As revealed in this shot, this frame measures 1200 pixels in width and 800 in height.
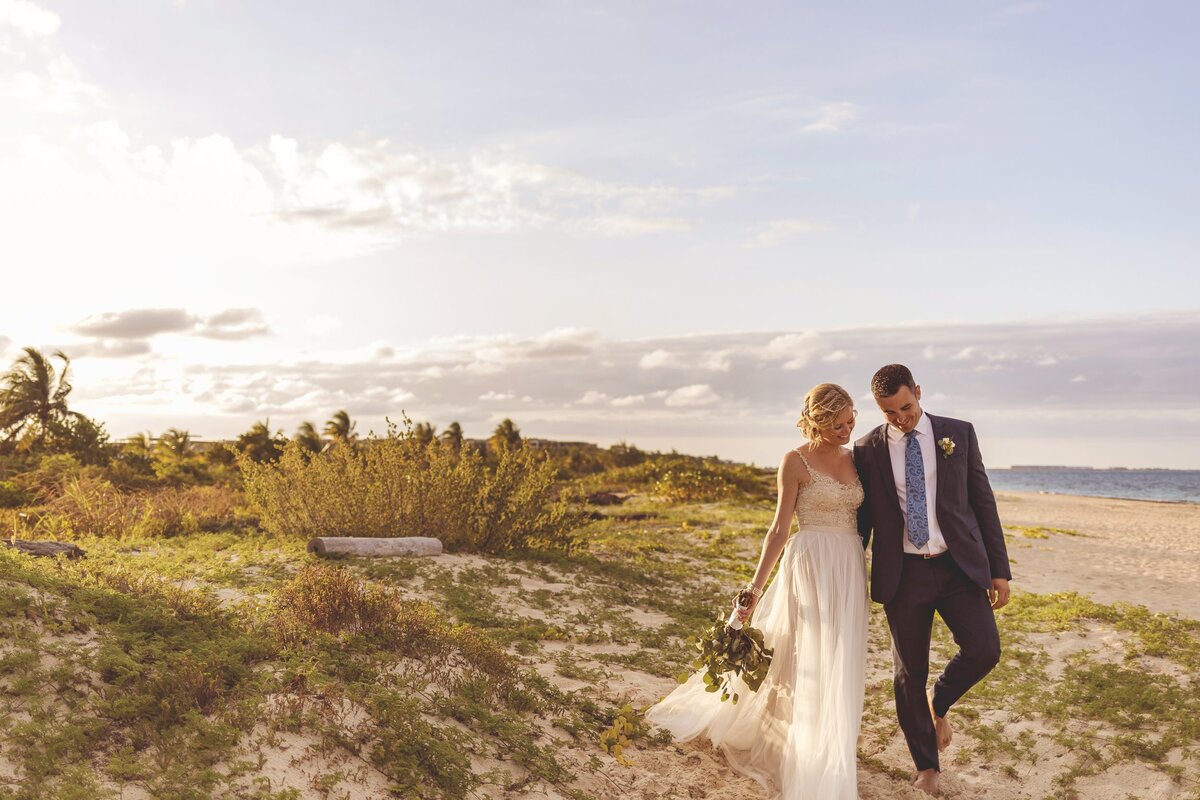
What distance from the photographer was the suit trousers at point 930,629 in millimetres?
5238

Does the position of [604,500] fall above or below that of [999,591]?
below

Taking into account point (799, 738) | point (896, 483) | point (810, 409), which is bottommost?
point (799, 738)

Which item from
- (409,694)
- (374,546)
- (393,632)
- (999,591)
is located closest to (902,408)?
(999,591)

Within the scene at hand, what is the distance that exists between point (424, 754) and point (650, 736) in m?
1.73

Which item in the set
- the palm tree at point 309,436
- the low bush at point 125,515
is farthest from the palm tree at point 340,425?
the low bush at point 125,515

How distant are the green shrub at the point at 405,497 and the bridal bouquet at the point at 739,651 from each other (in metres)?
7.04

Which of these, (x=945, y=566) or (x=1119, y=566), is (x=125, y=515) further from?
(x=1119, y=566)

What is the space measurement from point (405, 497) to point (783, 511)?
781cm

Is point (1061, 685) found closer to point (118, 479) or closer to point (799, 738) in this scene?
point (799, 738)

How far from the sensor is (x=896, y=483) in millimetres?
5328

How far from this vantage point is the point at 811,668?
5.43m

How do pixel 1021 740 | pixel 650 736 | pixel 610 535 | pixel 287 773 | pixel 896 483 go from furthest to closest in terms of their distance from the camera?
pixel 610 535 → pixel 1021 740 → pixel 650 736 → pixel 896 483 → pixel 287 773

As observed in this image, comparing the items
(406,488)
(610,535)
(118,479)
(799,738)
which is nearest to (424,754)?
(799,738)

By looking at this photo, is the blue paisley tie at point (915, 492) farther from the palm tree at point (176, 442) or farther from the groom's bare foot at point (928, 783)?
the palm tree at point (176, 442)
